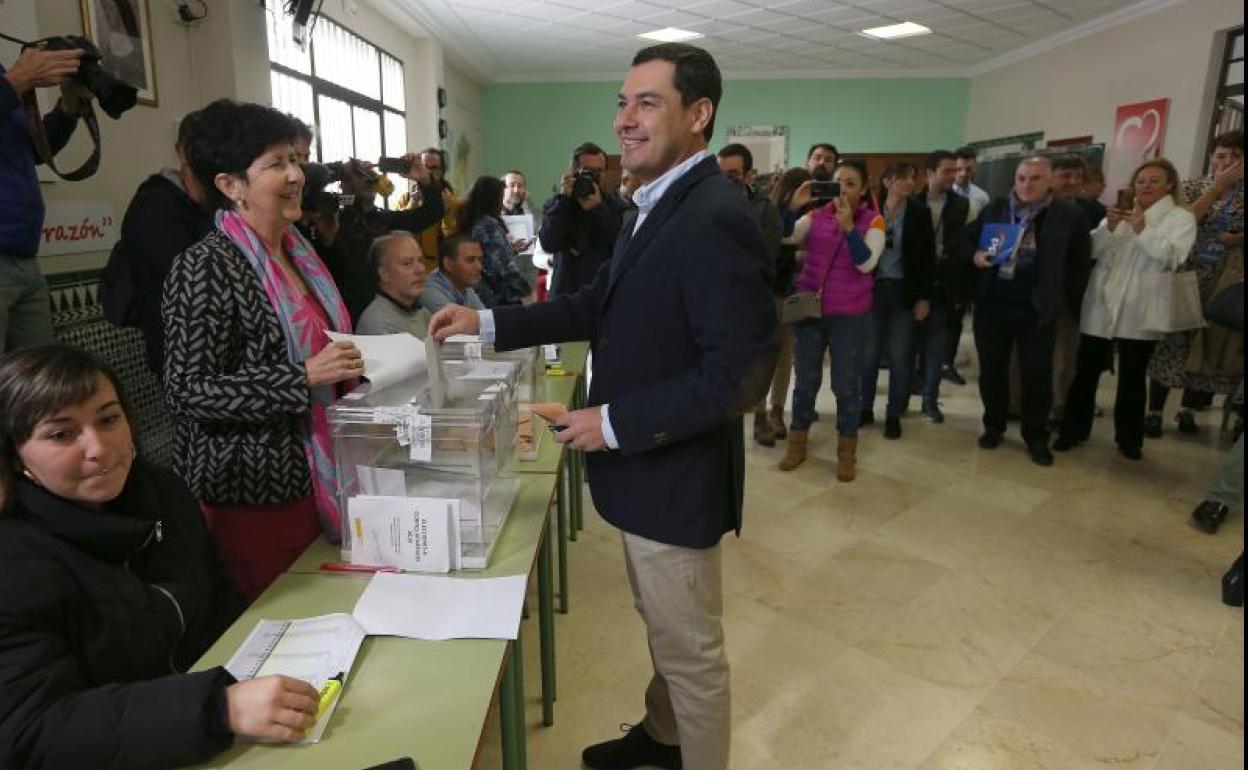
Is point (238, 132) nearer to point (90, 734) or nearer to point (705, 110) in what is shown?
point (705, 110)

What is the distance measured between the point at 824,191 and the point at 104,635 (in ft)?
10.5

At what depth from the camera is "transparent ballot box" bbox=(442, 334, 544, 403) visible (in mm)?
1650

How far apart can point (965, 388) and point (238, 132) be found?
4.91 meters

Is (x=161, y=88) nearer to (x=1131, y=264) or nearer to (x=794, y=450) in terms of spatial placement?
(x=794, y=450)

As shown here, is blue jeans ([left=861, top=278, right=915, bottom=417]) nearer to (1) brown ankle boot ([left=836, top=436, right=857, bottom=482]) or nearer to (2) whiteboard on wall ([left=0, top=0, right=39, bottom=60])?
(1) brown ankle boot ([left=836, top=436, right=857, bottom=482])

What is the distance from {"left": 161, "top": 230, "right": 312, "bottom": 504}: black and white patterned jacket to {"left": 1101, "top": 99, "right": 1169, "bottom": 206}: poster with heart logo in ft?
22.3

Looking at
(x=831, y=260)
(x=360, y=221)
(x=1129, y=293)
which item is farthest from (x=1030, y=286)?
(x=360, y=221)

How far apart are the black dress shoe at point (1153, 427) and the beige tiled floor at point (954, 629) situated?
1.81 ft

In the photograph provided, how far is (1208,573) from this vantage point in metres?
2.67

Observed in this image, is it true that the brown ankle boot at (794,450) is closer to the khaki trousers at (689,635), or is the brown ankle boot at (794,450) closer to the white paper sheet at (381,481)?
the khaki trousers at (689,635)

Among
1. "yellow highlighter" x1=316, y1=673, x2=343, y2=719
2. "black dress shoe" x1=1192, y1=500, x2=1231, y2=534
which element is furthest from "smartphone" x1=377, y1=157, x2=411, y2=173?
"black dress shoe" x1=1192, y1=500, x2=1231, y2=534

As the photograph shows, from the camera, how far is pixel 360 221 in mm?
2914

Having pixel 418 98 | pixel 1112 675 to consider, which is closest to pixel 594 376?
pixel 1112 675

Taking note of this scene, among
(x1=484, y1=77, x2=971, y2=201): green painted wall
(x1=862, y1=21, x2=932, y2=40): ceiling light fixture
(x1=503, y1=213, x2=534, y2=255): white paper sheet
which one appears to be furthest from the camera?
(x1=484, y1=77, x2=971, y2=201): green painted wall
